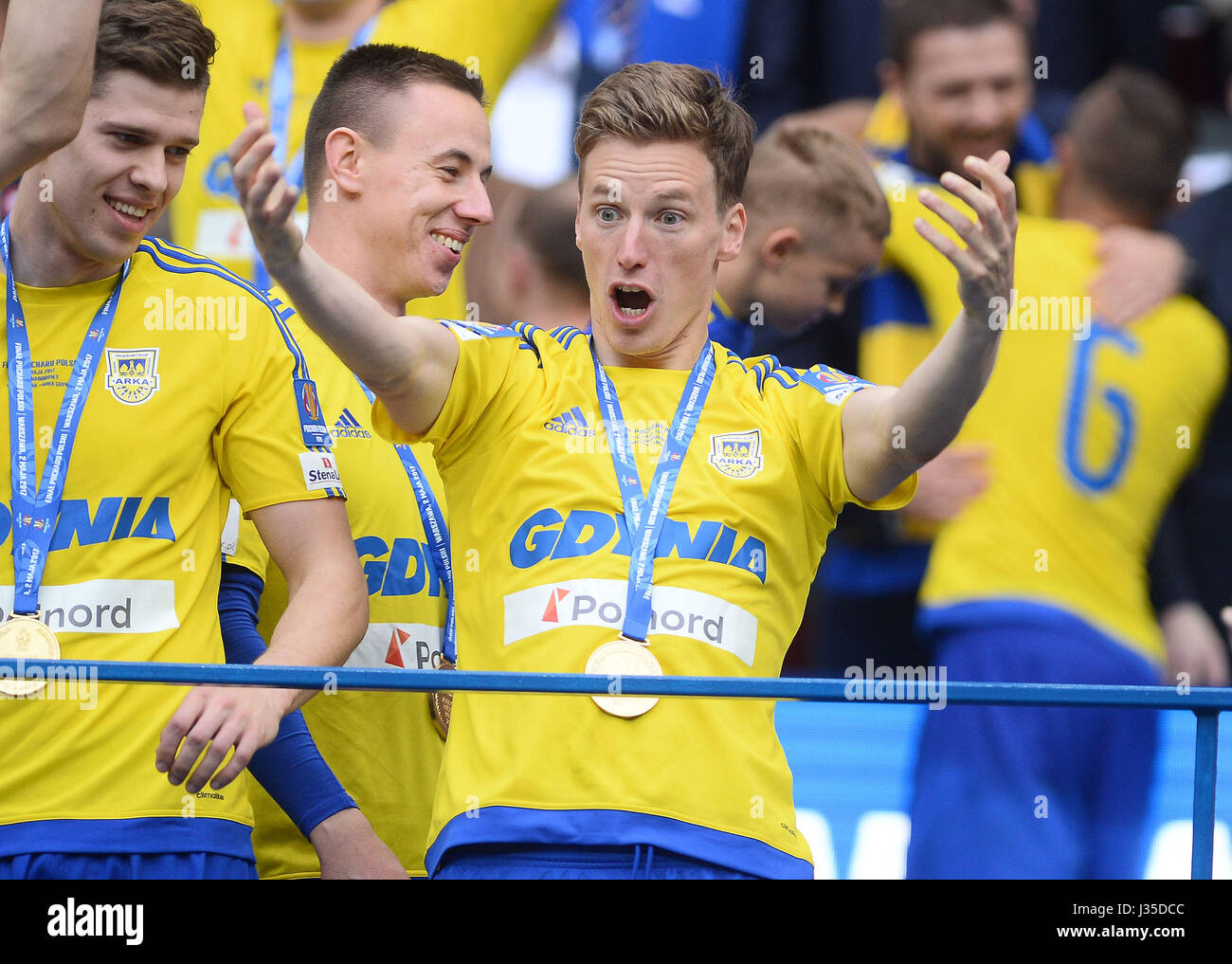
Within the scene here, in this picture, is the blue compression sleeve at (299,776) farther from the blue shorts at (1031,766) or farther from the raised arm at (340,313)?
the blue shorts at (1031,766)

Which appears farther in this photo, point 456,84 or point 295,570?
point 456,84

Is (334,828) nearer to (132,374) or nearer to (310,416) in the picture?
(310,416)

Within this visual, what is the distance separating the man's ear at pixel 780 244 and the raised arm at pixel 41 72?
2238mm

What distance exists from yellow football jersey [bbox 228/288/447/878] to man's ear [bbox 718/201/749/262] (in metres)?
0.80

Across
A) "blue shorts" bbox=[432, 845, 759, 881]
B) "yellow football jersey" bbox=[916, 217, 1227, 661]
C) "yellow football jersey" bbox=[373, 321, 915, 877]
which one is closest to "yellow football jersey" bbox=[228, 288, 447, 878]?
"yellow football jersey" bbox=[373, 321, 915, 877]

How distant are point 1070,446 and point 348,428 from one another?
2486 millimetres

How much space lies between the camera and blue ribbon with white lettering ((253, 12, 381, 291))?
506 centimetres

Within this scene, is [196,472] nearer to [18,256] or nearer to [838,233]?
[18,256]

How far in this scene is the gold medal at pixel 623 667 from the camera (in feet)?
8.99

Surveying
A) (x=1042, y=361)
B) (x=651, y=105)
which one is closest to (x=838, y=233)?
(x=1042, y=361)

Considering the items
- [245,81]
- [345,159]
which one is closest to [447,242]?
[345,159]

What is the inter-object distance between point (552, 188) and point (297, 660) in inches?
120

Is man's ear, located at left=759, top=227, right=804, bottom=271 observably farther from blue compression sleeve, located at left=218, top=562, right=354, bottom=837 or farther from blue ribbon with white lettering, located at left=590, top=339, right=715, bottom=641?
blue compression sleeve, located at left=218, top=562, right=354, bottom=837

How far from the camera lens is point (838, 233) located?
14.5 ft
